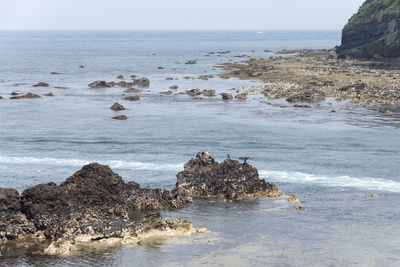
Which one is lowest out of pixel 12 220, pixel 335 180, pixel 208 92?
pixel 208 92

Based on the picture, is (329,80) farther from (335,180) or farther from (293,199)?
(293,199)

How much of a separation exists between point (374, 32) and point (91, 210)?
13752 centimetres

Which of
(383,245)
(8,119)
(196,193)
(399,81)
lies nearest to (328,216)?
(383,245)

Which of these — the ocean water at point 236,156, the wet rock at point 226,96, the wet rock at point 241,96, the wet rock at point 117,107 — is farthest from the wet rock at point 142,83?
the wet rock at point 117,107

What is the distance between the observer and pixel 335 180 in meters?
46.2

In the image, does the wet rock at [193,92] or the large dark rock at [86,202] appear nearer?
the large dark rock at [86,202]

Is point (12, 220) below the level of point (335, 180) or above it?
above

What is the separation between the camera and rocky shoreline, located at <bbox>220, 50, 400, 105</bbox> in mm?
94812

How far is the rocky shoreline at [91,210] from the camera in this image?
31.0 metres

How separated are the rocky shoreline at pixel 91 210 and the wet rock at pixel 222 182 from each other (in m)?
0.07

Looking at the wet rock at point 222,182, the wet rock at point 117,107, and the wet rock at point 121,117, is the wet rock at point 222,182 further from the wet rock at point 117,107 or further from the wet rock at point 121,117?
the wet rock at point 117,107

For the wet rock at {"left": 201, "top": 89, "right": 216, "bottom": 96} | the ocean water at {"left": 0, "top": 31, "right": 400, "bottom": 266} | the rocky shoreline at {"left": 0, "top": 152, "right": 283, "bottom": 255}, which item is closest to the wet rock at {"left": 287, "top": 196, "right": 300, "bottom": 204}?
the ocean water at {"left": 0, "top": 31, "right": 400, "bottom": 266}

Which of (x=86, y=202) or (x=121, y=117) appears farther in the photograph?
(x=121, y=117)

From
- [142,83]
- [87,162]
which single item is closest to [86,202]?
[87,162]
